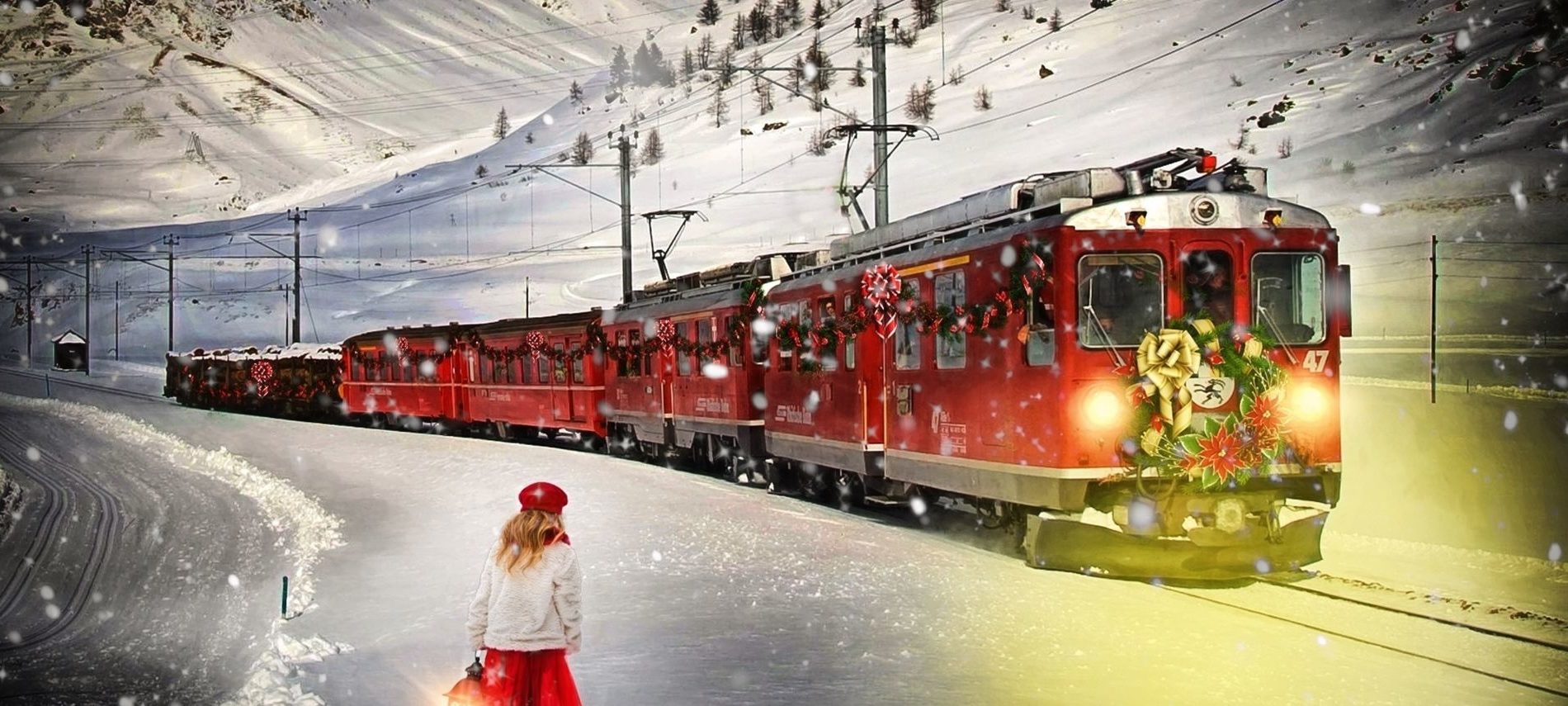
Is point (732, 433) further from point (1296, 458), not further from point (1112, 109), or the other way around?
point (1112, 109)

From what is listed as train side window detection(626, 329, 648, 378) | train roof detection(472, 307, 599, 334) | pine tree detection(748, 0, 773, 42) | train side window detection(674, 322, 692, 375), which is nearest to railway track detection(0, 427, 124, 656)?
train side window detection(674, 322, 692, 375)

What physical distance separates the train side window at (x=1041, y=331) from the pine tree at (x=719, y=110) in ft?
377

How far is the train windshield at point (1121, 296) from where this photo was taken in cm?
1204

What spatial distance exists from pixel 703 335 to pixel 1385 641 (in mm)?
14575

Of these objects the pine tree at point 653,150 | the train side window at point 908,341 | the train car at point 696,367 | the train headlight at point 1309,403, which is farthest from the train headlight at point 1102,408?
the pine tree at point 653,150

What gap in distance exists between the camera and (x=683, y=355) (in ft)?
78.8

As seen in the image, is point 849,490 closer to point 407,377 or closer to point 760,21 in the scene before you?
point 407,377

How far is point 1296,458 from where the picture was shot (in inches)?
471

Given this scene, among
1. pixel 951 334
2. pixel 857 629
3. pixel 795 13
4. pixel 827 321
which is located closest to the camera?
pixel 857 629

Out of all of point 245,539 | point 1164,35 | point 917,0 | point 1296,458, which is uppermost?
point 917,0

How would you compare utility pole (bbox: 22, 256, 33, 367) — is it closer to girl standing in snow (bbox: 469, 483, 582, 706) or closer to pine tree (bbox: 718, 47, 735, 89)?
pine tree (bbox: 718, 47, 735, 89)

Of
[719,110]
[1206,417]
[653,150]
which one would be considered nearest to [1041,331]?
[1206,417]

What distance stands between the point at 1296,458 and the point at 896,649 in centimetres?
423

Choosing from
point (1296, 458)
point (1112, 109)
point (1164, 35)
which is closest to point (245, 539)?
point (1296, 458)
